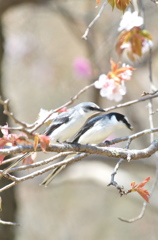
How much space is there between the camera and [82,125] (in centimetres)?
217

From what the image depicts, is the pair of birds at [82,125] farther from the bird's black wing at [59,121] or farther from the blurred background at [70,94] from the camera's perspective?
the blurred background at [70,94]

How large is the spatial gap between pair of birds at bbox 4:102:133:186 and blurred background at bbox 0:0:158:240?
166 cm

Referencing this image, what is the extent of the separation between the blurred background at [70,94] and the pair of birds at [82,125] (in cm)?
166

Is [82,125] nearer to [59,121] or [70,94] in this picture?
[59,121]

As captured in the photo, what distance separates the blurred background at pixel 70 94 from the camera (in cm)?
431

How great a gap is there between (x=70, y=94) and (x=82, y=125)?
10.7ft

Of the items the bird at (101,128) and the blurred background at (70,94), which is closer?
the bird at (101,128)

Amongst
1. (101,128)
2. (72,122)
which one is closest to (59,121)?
A: (72,122)

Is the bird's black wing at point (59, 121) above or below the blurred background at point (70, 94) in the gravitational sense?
below

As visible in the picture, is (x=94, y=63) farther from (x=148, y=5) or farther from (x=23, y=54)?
(x=23, y=54)

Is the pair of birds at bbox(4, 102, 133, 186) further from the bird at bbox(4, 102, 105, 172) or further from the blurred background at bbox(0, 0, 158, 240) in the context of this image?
the blurred background at bbox(0, 0, 158, 240)

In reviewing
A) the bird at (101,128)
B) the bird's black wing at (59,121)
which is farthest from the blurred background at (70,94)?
the bird's black wing at (59,121)

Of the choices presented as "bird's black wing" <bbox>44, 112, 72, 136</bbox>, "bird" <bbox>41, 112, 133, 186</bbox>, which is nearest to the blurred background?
"bird" <bbox>41, 112, 133, 186</bbox>

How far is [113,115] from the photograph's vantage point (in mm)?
2373
